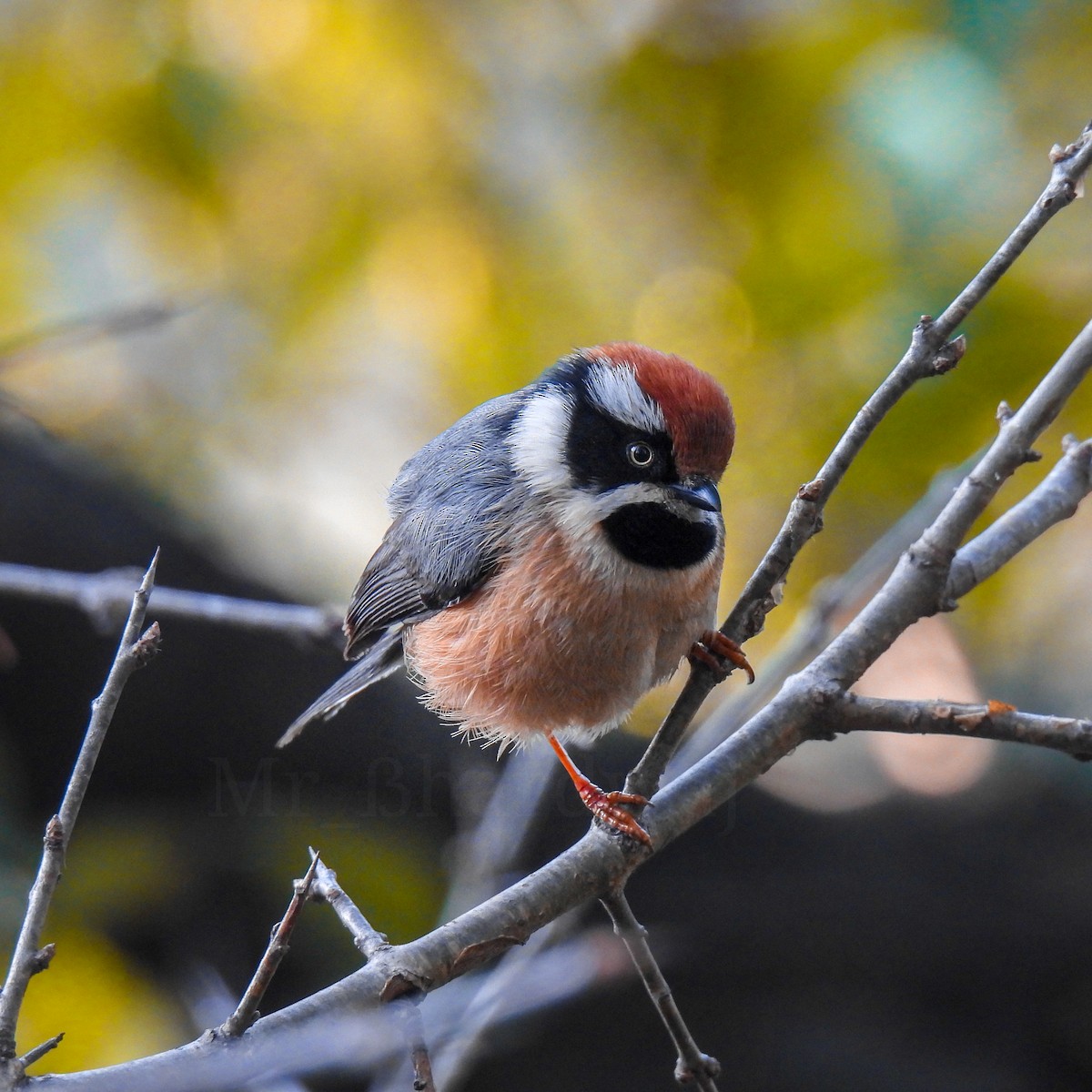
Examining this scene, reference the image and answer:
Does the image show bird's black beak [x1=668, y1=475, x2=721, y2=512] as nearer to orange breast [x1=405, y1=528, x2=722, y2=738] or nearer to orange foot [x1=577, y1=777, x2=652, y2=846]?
orange breast [x1=405, y1=528, x2=722, y2=738]

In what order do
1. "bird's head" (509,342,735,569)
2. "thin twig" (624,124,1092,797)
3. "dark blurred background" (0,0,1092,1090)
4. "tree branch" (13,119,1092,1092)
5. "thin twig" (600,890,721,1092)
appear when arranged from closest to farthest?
"tree branch" (13,119,1092,1092)
"thin twig" (624,124,1092,797)
"thin twig" (600,890,721,1092)
"bird's head" (509,342,735,569)
"dark blurred background" (0,0,1092,1090)

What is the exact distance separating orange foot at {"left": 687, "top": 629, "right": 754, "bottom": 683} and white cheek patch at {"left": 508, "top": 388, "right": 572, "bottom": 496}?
1.73 ft

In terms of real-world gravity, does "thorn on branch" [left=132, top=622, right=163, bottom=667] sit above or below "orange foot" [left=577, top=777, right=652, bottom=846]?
above

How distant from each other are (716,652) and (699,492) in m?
0.40

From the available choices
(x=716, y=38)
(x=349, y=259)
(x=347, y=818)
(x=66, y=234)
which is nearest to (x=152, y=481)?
(x=66, y=234)

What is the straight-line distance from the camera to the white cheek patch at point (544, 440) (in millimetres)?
2791

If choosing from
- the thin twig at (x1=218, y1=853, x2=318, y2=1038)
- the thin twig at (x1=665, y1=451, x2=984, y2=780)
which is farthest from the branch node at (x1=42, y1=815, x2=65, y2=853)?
the thin twig at (x1=665, y1=451, x2=984, y2=780)

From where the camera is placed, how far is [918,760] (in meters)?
4.47

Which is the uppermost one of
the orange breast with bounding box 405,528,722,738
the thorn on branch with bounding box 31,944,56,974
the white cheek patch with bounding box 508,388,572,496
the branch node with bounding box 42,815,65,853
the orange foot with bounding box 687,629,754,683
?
the white cheek patch with bounding box 508,388,572,496

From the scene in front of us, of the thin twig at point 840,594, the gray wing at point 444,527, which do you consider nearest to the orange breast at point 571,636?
the gray wing at point 444,527

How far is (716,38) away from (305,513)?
257 centimetres

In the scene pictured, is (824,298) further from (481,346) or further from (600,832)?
(600,832)

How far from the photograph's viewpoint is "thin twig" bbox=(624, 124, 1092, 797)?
1784mm

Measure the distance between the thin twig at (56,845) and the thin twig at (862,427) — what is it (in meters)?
1.06
